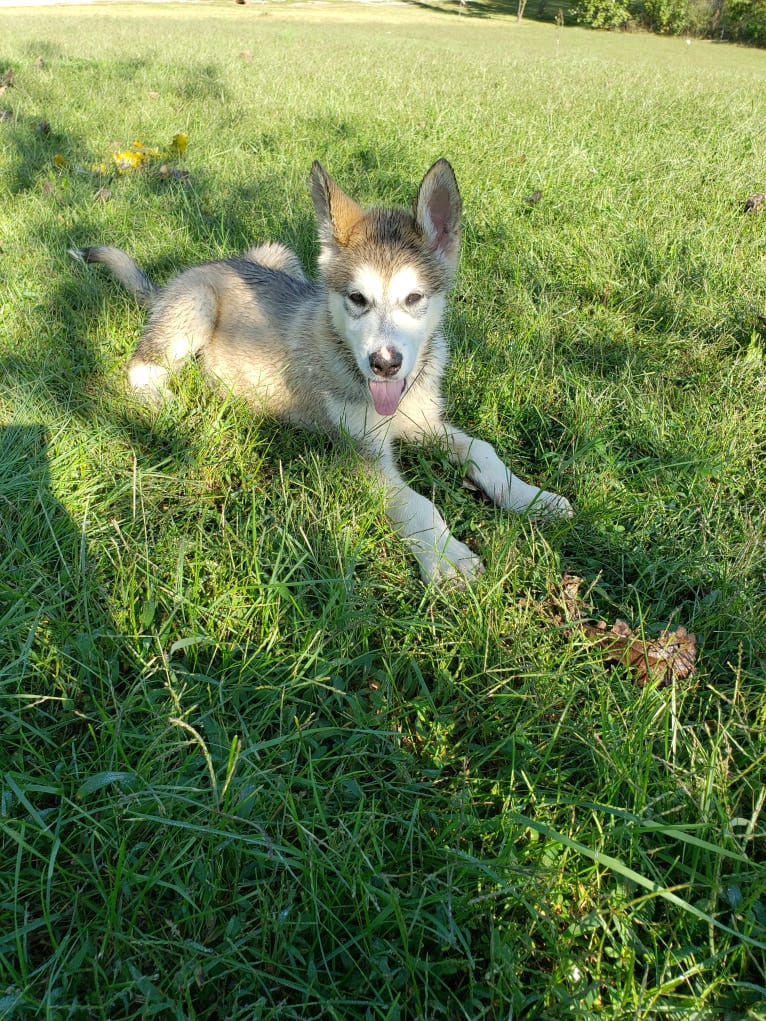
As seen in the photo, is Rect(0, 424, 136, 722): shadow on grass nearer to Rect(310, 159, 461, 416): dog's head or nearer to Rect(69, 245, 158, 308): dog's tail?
Rect(310, 159, 461, 416): dog's head

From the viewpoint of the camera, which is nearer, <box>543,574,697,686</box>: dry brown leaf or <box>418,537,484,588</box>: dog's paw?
<box>543,574,697,686</box>: dry brown leaf

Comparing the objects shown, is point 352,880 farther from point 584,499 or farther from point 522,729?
point 584,499

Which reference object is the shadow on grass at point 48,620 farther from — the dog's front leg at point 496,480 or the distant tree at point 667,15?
the distant tree at point 667,15

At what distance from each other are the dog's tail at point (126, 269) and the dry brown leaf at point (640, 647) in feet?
10.2

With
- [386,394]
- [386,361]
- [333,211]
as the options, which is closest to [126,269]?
[333,211]

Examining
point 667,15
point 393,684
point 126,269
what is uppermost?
point 667,15

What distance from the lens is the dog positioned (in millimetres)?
2611

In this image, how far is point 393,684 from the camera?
183 centimetres

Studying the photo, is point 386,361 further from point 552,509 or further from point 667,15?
point 667,15

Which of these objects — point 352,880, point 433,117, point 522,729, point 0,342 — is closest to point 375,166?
point 433,117

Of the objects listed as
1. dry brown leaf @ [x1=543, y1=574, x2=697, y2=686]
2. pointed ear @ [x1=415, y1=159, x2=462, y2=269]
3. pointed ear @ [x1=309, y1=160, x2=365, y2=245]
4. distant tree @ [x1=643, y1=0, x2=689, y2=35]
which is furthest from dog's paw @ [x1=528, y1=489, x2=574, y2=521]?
distant tree @ [x1=643, y1=0, x2=689, y2=35]

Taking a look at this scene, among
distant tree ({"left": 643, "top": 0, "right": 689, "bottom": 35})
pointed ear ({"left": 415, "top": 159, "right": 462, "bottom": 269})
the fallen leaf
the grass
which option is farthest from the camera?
distant tree ({"left": 643, "top": 0, "right": 689, "bottom": 35})

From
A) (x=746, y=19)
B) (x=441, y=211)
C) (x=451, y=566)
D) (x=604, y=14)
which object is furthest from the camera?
(x=604, y=14)

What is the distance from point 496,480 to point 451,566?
0.67 metres
